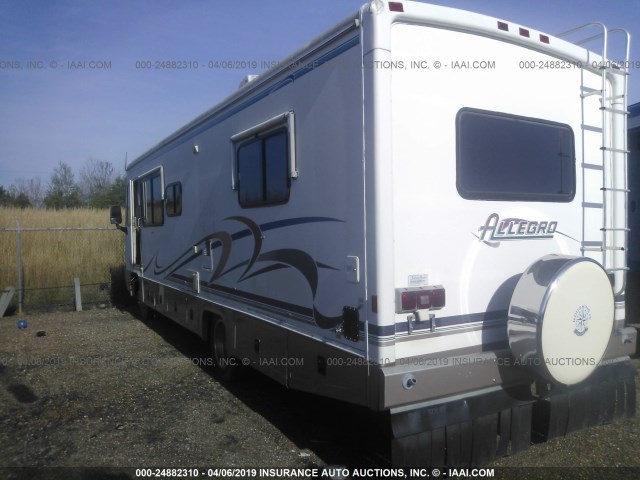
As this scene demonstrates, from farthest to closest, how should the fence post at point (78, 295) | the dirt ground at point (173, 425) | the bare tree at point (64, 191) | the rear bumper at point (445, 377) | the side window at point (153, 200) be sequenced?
the bare tree at point (64, 191)
the fence post at point (78, 295)
the side window at point (153, 200)
the dirt ground at point (173, 425)
the rear bumper at point (445, 377)

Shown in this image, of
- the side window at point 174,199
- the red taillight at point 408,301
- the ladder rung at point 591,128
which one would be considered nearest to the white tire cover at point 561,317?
the red taillight at point 408,301

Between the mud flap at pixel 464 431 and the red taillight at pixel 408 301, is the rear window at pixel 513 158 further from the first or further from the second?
the mud flap at pixel 464 431

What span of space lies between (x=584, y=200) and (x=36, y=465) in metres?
4.55

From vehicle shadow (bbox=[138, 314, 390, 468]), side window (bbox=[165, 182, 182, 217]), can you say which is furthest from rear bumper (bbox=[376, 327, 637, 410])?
side window (bbox=[165, 182, 182, 217])

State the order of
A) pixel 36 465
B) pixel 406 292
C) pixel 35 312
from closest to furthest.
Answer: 1. pixel 406 292
2. pixel 36 465
3. pixel 35 312

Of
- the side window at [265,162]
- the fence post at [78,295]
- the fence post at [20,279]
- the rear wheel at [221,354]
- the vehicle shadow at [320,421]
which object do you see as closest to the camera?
the vehicle shadow at [320,421]

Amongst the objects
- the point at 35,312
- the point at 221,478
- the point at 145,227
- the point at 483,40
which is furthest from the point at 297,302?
the point at 35,312

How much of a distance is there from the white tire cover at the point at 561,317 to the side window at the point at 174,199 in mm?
4355

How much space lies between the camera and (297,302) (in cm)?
380

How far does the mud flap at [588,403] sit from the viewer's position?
3.65m

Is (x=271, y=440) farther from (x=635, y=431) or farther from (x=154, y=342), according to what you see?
(x=154, y=342)

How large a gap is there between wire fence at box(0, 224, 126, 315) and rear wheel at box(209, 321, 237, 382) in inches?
244

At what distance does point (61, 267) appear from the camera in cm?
1127

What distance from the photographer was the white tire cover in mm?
3150
